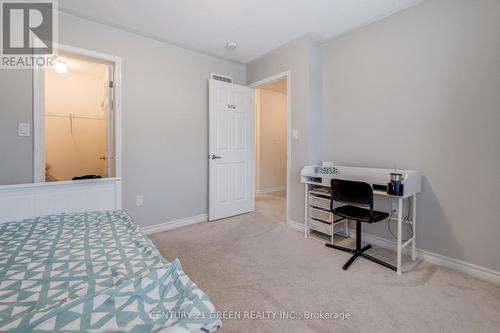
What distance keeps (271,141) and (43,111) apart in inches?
169

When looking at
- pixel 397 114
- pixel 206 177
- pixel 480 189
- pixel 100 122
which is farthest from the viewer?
pixel 100 122

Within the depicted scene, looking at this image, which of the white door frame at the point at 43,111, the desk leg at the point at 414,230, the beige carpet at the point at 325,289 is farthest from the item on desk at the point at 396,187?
the white door frame at the point at 43,111

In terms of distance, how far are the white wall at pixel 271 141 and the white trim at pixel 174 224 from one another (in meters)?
2.29

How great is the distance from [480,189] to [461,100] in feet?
2.58

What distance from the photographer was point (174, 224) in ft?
10.5

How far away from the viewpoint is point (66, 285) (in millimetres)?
987

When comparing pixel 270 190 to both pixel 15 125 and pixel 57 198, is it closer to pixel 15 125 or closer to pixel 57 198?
pixel 57 198

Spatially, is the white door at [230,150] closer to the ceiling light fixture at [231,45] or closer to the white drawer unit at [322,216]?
the ceiling light fixture at [231,45]

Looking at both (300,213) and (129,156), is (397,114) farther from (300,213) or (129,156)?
(129,156)

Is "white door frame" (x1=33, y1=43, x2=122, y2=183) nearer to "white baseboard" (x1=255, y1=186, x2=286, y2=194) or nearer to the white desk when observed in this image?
the white desk

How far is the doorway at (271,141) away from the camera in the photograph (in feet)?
18.0

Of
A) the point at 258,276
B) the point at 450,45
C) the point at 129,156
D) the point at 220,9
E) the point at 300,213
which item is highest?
the point at 220,9

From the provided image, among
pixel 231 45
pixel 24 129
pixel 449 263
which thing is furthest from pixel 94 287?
pixel 231 45

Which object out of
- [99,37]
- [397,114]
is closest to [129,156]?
[99,37]
